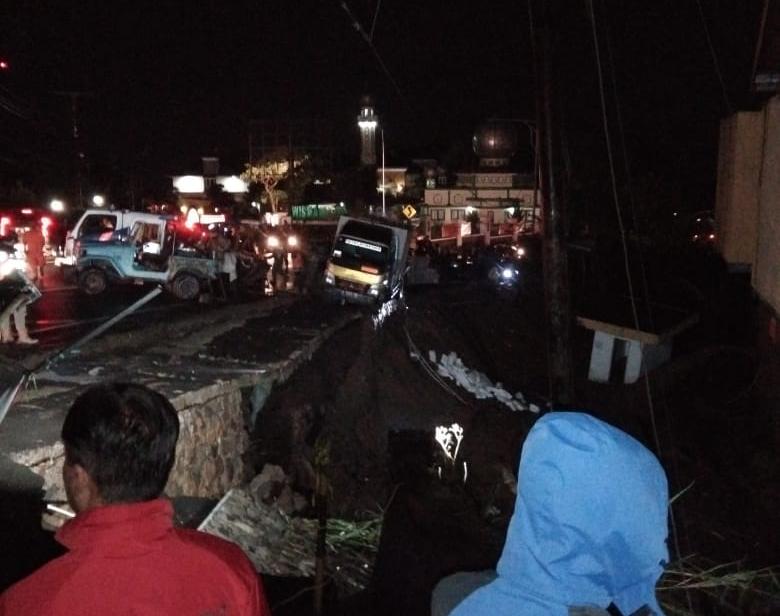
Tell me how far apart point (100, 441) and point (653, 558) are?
5.09 feet

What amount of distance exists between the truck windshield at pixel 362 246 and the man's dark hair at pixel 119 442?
21169 mm

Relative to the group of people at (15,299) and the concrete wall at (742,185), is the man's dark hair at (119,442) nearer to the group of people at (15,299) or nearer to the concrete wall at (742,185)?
the group of people at (15,299)

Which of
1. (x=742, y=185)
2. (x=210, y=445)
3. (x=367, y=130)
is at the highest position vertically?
(x=367, y=130)

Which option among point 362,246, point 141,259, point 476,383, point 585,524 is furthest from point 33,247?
point 585,524

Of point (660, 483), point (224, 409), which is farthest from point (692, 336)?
point (660, 483)

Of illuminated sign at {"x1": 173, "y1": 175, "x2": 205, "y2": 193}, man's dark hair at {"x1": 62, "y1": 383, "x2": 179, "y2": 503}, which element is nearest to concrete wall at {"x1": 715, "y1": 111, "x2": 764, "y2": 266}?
man's dark hair at {"x1": 62, "y1": 383, "x2": 179, "y2": 503}

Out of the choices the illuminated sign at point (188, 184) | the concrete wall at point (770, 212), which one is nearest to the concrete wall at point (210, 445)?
the concrete wall at point (770, 212)

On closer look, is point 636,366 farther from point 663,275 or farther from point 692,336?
point 663,275

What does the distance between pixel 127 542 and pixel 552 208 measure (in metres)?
5.57

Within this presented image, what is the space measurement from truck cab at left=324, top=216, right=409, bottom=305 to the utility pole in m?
15.3

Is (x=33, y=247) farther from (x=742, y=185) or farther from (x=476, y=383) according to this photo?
(x=742, y=185)

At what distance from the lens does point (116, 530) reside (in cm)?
196

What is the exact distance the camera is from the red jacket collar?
1.95 m

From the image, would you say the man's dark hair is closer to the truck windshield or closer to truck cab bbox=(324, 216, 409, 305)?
truck cab bbox=(324, 216, 409, 305)
